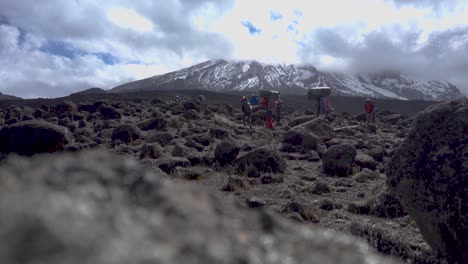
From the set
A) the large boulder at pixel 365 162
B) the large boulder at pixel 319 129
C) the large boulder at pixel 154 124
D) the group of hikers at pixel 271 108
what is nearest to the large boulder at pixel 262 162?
the large boulder at pixel 365 162

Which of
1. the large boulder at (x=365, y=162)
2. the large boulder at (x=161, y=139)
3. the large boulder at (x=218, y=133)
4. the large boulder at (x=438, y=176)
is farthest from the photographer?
the large boulder at (x=218, y=133)

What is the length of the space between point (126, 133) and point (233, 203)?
628 inches

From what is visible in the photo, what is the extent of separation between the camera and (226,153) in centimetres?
1190

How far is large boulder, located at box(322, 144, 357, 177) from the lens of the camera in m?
11.1

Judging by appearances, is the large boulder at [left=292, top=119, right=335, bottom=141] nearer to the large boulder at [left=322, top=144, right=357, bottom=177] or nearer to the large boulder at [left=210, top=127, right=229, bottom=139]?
the large boulder at [left=210, top=127, right=229, bottom=139]

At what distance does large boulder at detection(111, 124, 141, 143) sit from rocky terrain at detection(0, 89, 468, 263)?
2.54m

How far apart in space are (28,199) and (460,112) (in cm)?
461

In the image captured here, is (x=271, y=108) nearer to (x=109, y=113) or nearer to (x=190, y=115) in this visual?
(x=190, y=115)

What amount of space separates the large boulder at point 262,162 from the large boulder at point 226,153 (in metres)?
0.79

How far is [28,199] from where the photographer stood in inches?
31.2

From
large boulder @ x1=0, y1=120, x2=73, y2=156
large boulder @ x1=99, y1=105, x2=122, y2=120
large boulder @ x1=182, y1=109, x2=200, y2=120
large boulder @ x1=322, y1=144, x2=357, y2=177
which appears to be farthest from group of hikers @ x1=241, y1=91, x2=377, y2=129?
large boulder @ x1=0, y1=120, x2=73, y2=156

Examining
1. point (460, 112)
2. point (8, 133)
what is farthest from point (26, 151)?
point (460, 112)

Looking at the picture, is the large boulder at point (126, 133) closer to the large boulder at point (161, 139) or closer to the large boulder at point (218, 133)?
the large boulder at point (161, 139)

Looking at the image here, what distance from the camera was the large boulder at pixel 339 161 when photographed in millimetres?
11094
